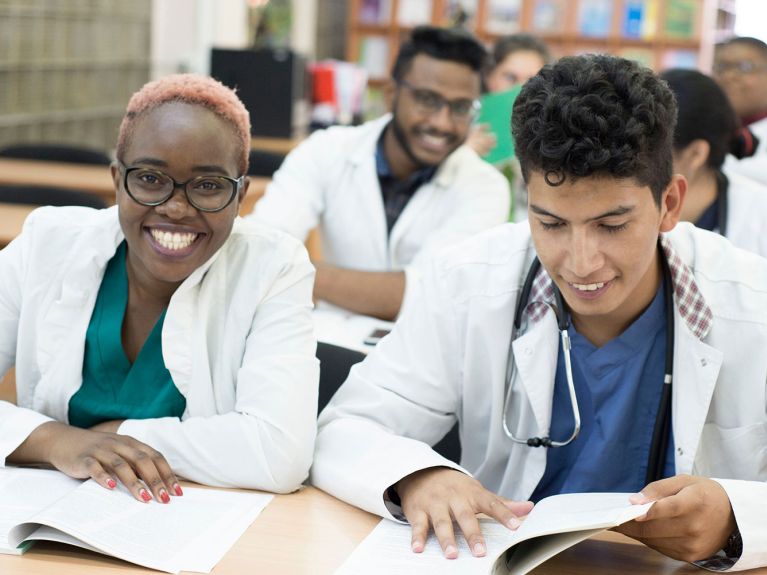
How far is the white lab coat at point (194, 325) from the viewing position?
1.67 m

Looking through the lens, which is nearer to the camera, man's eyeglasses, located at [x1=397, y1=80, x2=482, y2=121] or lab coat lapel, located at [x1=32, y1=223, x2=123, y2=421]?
lab coat lapel, located at [x1=32, y1=223, x2=123, y2=421]

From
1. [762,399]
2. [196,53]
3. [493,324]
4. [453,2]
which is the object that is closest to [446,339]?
[493,324]

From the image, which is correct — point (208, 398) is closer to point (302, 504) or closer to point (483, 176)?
point (302, 504)

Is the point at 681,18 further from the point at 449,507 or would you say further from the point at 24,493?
the point at 24,493

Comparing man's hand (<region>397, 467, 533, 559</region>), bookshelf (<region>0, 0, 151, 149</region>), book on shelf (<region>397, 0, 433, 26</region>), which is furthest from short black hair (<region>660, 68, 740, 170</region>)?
book on shelf (<region>397, 0, 433, 26</region>)

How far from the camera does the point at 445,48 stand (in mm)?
3230

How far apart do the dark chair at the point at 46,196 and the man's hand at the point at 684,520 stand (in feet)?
7.64

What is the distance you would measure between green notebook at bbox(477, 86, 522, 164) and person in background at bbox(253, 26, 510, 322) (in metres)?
0.46

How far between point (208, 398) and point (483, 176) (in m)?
1.69

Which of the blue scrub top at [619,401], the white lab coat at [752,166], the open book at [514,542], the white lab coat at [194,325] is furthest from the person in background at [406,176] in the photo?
the open book at [514,542]

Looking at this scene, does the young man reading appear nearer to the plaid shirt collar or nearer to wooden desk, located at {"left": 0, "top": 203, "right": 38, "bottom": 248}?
the plaid shirt collar

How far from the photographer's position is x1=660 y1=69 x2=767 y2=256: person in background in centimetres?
265

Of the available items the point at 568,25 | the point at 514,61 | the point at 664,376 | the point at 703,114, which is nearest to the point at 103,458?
the point at 664,376

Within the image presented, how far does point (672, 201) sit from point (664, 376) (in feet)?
0.93
